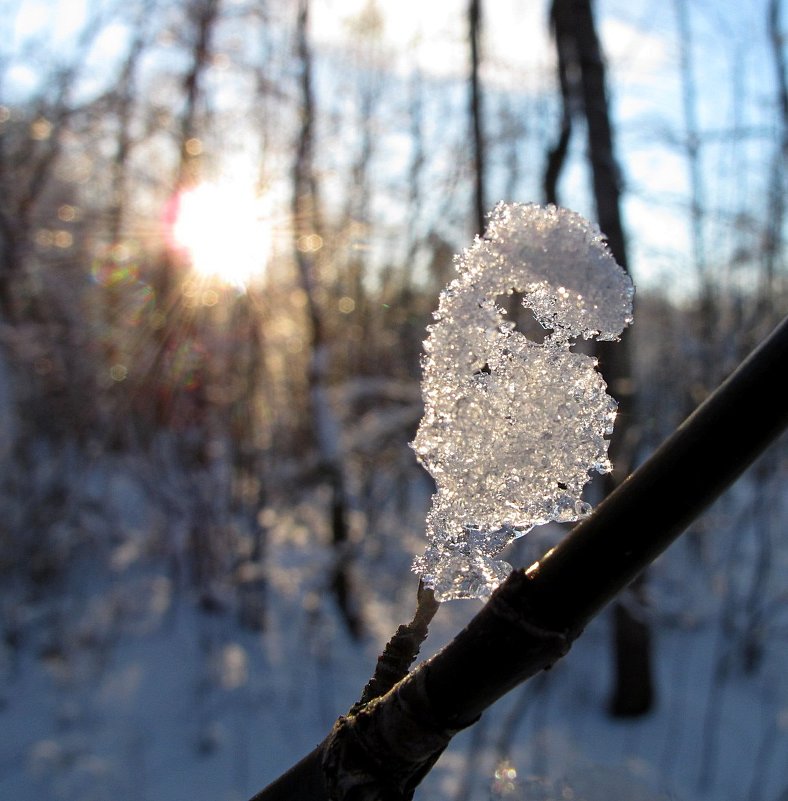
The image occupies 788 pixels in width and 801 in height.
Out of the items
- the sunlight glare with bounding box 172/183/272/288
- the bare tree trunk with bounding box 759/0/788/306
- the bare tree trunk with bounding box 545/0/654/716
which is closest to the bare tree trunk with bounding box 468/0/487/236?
the bare tree trunk with bounding box 545/0/654/716

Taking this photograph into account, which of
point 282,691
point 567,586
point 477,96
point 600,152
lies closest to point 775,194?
point 600,152

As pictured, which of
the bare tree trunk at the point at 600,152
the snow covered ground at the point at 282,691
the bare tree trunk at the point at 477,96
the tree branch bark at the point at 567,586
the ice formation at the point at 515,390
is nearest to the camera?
the tree branch bark at the point at 567,586

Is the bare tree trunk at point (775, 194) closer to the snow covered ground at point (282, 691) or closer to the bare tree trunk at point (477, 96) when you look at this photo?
the snow covered ground at point (282, 691)

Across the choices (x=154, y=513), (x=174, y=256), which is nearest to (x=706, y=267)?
(x=174, y=256)

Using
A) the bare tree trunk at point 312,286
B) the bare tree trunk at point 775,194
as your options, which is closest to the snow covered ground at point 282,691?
the bare tree trunk at point 312,286

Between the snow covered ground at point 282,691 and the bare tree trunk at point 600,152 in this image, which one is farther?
the snow covered ground at point 282,691

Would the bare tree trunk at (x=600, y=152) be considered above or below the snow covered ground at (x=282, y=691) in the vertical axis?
above
